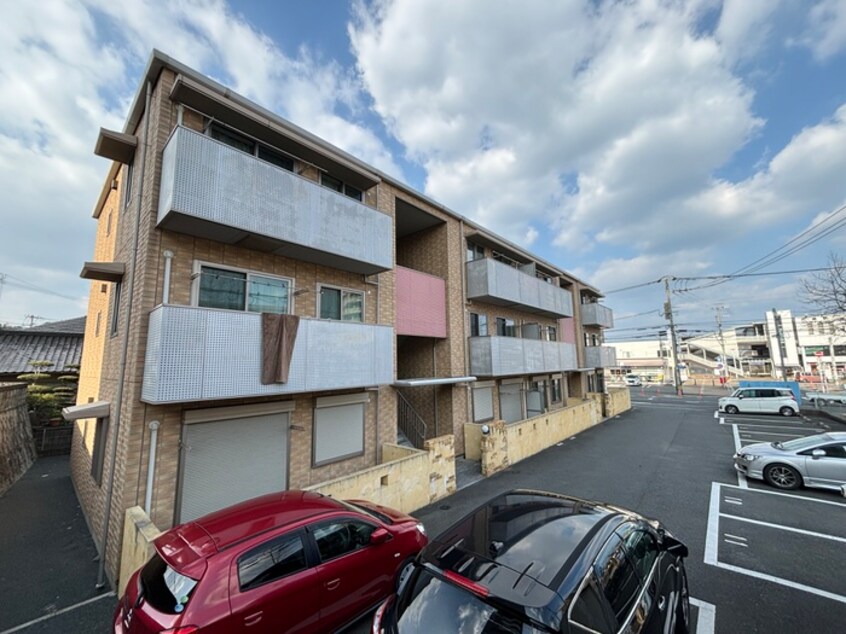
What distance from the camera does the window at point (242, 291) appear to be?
6.24m

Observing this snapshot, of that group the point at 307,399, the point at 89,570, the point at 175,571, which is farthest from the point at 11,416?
the point at 175,571

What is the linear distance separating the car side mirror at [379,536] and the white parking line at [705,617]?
363 centimetres

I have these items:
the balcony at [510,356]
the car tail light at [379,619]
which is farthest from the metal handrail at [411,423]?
the car tail light at [379,619]

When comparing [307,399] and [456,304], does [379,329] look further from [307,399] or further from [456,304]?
[456,304]

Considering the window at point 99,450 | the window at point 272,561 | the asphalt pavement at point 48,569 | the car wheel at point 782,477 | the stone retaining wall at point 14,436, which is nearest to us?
the window at point 272,561

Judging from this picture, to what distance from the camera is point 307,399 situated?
7387 mm

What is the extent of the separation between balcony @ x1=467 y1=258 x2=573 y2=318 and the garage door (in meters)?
7.92

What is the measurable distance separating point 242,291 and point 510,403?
11375 millimetres

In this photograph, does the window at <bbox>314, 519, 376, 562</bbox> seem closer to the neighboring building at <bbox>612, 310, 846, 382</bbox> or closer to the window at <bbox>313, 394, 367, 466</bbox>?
the window at <bbox>313, 394, 367, 466</bbox>

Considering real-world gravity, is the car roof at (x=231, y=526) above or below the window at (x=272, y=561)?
above

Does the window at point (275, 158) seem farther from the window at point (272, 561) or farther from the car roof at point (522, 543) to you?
the car roof at point (522, 543)

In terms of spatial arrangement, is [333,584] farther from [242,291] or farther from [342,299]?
[342,299]

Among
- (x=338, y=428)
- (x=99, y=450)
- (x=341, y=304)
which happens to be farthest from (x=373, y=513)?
(x=99, y=450)

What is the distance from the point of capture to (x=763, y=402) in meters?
21.1
